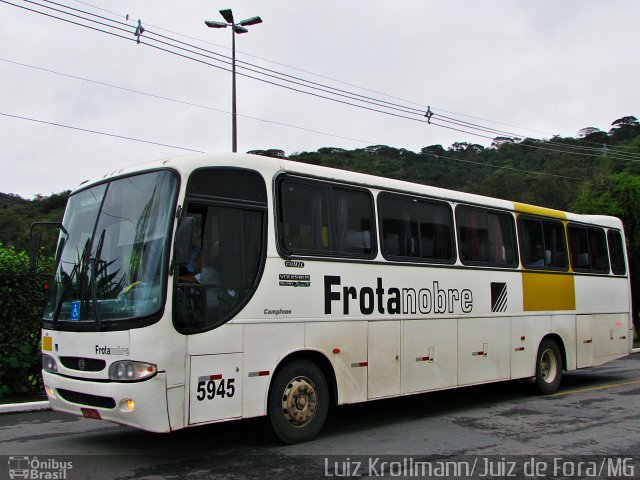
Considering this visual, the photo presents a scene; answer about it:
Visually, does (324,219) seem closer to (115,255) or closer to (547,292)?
(115,255)

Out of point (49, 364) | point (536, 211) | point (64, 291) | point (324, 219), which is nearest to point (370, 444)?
point (324, 219)

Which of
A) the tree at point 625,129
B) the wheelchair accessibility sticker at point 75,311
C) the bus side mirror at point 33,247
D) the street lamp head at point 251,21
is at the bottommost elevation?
the wheelchair accessibility sticker at point 75,311

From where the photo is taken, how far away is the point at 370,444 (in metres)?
7.24

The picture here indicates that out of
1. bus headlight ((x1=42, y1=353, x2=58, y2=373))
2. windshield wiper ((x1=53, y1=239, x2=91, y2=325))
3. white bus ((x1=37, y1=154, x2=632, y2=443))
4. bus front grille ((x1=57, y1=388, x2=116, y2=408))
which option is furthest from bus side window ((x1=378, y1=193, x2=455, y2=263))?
bus headlight ((x1=42, y1=353, x2=58, y2=373))

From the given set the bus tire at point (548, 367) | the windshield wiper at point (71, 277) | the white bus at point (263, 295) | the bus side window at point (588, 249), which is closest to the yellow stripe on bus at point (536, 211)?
the bus side window at point (588, 249)

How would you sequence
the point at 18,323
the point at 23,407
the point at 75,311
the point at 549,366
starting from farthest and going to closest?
the point at 549,366 < the point at 18,323 < the point at 23,407 < the point at 75,311

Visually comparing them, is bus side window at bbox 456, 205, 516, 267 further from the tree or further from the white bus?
the tree

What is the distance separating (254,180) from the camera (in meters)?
7.06

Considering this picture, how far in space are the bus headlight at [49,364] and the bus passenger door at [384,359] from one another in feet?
12.6

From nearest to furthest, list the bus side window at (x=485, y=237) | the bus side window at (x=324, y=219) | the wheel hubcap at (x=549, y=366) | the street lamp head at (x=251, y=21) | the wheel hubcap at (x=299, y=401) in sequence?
the wheel hubcap at (x=299, y=401)
the bus side window at (x=324, y=219)
the bus side window at (x=485, y=237)
the wheel hubcap at (x=549, y=366)
the street lamp head at (x=251, y=21)

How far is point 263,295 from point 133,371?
1680 mm

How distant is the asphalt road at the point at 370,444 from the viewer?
241 inches

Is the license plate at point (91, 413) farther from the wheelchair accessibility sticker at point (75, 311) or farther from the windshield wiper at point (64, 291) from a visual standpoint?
the windshield wiper at point (64, 291)

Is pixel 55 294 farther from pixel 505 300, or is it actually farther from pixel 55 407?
pixel 505 300
